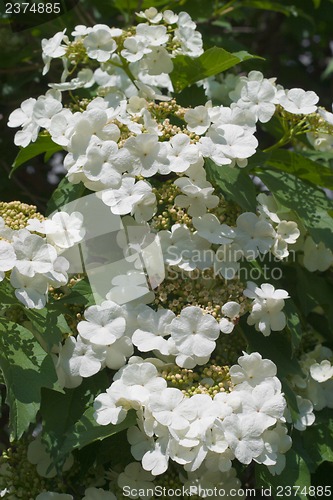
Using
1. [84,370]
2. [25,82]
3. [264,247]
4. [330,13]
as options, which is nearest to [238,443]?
[84,370]

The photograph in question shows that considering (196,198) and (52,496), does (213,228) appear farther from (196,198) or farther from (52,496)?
(52,496)

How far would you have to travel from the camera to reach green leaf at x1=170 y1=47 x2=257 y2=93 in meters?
2.04

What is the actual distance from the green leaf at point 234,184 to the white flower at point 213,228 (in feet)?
0.28

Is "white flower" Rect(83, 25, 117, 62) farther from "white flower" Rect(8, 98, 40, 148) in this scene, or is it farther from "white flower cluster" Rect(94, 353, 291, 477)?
"white flower cluster" Rect(94, 353, 291, 477)

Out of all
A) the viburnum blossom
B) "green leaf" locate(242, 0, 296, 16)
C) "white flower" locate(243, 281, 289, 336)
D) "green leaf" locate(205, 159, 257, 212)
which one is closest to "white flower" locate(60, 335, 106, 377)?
the viburnum blossom

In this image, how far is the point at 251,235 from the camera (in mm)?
1833

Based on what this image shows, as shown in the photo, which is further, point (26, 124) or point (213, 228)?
point (26, 124)

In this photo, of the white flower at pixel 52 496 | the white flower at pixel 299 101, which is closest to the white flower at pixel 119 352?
the white flower at pixel 52 496

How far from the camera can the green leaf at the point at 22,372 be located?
1.57m

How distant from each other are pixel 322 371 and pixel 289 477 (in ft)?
0.97

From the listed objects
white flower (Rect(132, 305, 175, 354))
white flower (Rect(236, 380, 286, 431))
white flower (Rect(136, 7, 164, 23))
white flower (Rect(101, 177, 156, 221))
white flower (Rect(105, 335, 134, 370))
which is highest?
white flower (Rect(136, 7, 164, 23))

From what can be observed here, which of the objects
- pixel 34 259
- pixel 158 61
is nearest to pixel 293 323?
pixel 34 259

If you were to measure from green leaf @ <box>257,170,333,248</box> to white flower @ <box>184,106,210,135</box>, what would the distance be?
0.25 meters

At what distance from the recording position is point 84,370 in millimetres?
1679
